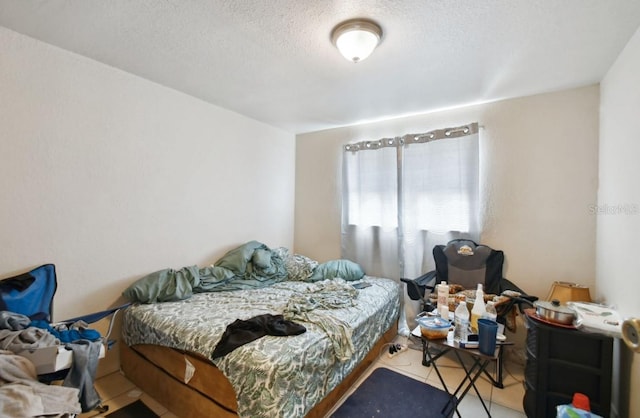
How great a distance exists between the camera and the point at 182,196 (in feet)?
9.04

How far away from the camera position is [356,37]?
1680 mm

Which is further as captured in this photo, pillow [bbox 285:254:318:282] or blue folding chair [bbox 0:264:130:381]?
pillow [bbox 285:254:318:282]

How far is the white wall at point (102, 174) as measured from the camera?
1.86m

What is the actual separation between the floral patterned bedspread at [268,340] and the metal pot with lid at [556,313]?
3.84 feet

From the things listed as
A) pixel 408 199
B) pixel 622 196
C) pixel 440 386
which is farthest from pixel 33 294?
pixel 622 196

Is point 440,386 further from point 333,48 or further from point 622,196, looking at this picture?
point 333,48

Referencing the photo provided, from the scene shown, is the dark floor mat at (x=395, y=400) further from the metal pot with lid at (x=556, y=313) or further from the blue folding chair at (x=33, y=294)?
the blue folding chair at (x=33, y=294)

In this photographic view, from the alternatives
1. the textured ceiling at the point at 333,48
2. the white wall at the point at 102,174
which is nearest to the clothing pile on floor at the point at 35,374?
the white wall at the point at 102,174

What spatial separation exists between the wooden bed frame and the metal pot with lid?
134 cm

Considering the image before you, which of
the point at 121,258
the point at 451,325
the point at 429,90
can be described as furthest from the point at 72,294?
the point at 429,90

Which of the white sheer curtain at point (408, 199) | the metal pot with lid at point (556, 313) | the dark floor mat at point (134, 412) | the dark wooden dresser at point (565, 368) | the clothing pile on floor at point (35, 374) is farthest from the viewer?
the white sheer curtain at point (408, 199)

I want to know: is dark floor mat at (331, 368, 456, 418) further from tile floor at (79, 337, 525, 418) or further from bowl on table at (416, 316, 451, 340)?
bowl on table at (416, 316, 451, 340)

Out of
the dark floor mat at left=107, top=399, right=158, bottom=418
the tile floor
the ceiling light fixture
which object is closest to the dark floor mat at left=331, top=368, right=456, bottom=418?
the tile floor

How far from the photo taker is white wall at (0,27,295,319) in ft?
6.10
